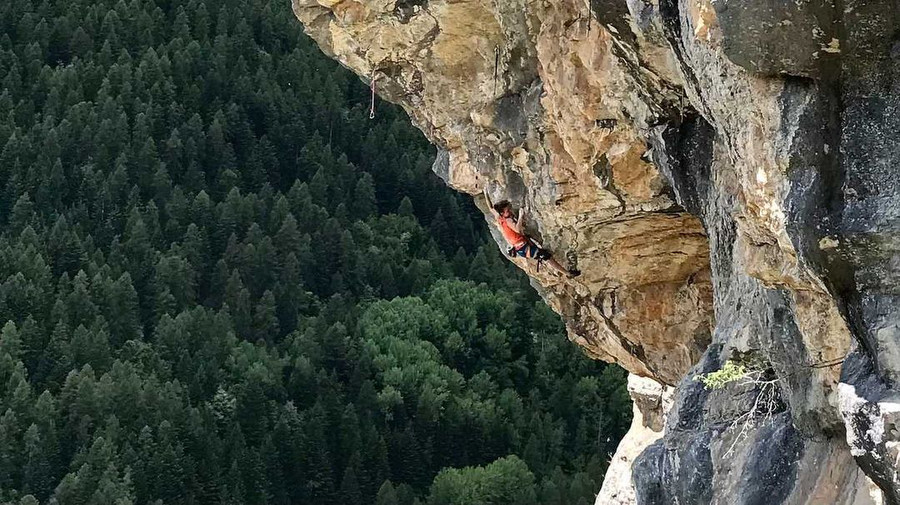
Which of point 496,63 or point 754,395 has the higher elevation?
point 496,63

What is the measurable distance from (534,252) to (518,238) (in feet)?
0.88

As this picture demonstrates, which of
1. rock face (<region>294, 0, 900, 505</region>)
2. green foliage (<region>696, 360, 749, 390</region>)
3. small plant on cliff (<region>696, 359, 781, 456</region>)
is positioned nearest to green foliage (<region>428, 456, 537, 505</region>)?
rock face (<region>294, 0, 900, 505</region>)

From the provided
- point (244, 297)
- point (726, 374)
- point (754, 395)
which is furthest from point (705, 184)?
point (244, 297)

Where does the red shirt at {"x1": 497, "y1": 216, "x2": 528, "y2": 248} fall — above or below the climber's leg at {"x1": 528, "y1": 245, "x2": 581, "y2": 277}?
above

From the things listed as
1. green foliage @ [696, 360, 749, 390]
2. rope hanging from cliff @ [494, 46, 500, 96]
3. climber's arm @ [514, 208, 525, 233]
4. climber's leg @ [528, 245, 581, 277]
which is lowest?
climber's leg @ [528, 245, 581, 277]

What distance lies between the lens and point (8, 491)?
120 feet

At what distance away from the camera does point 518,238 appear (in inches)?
575

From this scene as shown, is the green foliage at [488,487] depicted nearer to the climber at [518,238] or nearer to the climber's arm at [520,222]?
the climber at [518,238]

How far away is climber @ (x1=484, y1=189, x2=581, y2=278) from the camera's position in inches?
574

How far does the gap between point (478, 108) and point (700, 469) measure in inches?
199

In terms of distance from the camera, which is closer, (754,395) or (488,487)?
(754,395)

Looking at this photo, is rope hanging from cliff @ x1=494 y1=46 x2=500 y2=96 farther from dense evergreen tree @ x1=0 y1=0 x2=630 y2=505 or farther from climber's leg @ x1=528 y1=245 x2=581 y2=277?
dense evergreen tree @ x1=0 y1=0 x2=630 y2=505

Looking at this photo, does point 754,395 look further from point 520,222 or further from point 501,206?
point 501,206

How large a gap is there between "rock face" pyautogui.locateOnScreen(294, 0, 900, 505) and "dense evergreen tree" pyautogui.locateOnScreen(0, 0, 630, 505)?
2404cm
